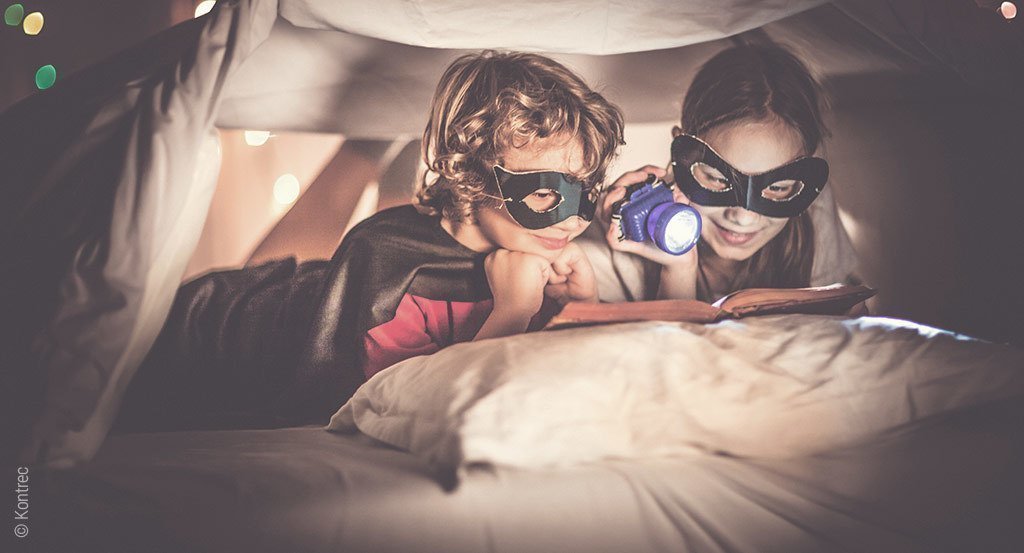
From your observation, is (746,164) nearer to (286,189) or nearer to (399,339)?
(399,339)

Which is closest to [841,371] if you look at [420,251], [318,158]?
[420,251]

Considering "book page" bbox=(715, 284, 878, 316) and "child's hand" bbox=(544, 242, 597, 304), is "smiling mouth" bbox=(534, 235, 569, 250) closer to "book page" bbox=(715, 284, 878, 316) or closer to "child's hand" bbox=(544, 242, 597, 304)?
"child's hand" bbox=(544, 242, 597, 304)

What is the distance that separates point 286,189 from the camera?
1.49 metres

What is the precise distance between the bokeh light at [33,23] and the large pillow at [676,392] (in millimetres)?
1123

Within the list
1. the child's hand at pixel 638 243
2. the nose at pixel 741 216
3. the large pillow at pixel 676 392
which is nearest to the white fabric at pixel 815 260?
the child's hand at pixel 638 243

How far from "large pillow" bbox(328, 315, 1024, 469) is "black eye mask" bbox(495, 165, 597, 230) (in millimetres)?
372

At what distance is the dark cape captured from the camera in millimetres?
1393

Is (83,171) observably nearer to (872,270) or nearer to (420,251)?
(420,251)

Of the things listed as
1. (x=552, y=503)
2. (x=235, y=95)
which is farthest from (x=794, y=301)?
(x=235, y=95)

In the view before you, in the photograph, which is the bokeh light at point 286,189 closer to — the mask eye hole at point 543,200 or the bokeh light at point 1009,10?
the mask eye hole at point 543,200

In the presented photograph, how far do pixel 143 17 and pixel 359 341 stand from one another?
817 millimetres

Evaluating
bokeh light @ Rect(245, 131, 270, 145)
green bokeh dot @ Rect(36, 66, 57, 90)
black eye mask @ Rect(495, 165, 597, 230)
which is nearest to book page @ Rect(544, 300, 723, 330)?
black eye mask @ Rect(495, 165, 597, 230)

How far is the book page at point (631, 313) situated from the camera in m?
1.24

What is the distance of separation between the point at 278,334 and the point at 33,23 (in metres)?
0.83
